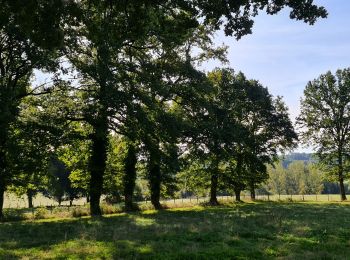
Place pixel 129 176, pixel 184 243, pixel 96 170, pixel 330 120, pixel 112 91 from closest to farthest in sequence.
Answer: pixel 184 243 < pixel 112 91 < pixel 96 170 < pixel 129 176 < pixel 330 120

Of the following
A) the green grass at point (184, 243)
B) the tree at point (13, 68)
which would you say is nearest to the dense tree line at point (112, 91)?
the tree at point (13, 68)

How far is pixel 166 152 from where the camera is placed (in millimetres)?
36344

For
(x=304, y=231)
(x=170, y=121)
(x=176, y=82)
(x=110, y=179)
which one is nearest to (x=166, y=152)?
(x=170, y=121)

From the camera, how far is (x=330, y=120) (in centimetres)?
6122

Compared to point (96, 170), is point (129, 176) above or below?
below

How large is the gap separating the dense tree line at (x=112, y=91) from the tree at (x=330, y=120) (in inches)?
740

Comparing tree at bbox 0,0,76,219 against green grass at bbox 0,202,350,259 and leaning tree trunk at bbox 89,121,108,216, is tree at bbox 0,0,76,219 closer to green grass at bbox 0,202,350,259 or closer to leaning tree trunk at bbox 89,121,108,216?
leaning tree trunk at bbox 89,121,108,216

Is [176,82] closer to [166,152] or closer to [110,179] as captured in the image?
[166,152]

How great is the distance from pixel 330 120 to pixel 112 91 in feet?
139

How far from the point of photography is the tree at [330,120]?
61000 millimetres

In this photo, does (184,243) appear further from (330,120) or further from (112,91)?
(330,120)

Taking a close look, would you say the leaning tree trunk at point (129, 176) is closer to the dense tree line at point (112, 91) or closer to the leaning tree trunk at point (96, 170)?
the dense tree line at point (112, 91)

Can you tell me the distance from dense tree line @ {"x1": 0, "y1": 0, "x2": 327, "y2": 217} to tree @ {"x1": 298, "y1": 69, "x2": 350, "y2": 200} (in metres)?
18.8

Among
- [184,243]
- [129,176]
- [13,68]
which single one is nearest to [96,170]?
[129,176]
